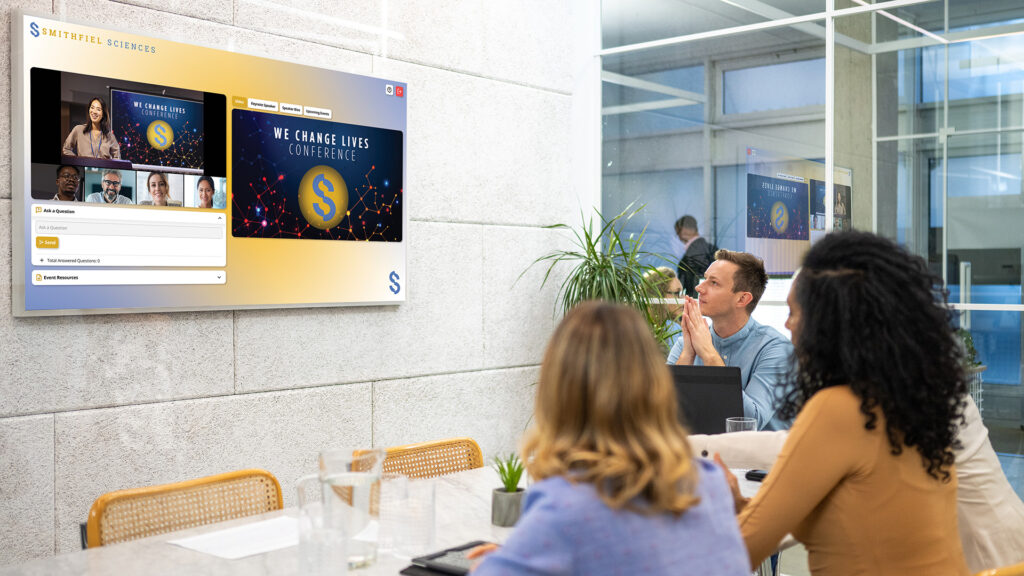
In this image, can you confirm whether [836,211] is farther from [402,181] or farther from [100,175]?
[100,175]

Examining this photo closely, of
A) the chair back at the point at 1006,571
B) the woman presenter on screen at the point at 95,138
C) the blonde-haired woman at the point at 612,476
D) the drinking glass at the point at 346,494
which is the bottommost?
the chair back at the point at 1006,571

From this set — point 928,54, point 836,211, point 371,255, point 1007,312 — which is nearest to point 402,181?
point 371,255

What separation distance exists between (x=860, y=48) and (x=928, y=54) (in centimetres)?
34

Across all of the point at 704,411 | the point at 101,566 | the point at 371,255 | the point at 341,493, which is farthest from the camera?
the point at 371,255

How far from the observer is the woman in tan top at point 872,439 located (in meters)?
1.68

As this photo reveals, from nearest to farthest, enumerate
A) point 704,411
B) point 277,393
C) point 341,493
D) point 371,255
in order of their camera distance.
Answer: point 341,493 < point 704,411 < point 277,393 < point 371,255

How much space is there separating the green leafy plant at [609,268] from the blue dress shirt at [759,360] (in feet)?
4.43

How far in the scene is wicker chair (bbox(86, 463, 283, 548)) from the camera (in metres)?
2.13

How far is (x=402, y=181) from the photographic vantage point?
176 inches

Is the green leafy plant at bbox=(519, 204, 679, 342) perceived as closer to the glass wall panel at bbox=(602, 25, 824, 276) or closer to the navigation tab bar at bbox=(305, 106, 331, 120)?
the glass wall panel at bbox=(602, 25, 824, 276)

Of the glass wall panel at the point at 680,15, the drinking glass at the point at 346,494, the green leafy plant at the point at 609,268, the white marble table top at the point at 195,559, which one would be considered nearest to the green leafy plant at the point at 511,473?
the white marble table top at the point at 195,559

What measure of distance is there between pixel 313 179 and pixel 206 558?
8.17ft

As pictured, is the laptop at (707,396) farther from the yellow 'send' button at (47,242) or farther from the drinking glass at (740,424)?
the yellow 'send' button at (47,242)

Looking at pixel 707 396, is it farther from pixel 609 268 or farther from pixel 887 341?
pixel 609 268
